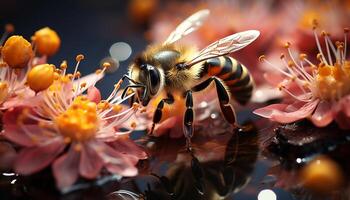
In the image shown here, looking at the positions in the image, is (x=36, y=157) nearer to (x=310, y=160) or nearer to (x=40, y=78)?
(x=40, y=78)

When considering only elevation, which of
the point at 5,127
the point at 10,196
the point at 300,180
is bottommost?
the point at 300,180

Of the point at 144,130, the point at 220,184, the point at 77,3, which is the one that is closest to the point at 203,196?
the point at 220,184

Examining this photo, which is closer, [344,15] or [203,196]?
[203,196]

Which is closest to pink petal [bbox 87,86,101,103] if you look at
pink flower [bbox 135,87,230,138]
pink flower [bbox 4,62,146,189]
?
pink flower [bbox 4,62,146,189]

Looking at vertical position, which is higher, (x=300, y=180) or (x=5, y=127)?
(x=5, y=127)

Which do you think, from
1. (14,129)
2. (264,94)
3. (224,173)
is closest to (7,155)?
(14,129)

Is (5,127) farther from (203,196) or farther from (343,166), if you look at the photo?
(343,166)

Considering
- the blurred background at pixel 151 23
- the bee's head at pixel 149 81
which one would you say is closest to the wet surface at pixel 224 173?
the bee's head at pixel 149 81
